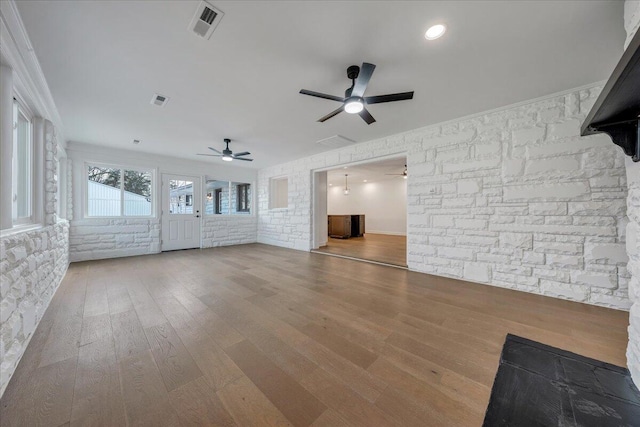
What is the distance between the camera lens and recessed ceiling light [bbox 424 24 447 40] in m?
1.72

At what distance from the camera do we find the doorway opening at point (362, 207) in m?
6.10

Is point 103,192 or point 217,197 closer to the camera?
point 103,192

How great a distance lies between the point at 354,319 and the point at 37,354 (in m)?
2.33

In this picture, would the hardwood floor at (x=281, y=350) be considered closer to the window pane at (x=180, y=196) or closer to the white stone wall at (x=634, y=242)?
the white stone wall at (x=634, y=242)

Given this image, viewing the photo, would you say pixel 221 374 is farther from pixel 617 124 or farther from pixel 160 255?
pixel 160 255

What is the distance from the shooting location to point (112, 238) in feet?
15.6

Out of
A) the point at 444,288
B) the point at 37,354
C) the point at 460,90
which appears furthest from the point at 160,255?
the point at 460,90

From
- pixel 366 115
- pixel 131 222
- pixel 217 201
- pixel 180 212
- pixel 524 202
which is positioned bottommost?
pixel 131 222

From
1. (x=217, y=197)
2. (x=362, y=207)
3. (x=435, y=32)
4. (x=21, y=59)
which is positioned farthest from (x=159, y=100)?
(x=362, y=207)

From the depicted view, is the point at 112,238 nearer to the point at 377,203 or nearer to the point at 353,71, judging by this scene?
the point at 353,71

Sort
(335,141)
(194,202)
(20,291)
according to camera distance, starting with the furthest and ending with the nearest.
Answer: (194,202)
(335,141)
(20,291)

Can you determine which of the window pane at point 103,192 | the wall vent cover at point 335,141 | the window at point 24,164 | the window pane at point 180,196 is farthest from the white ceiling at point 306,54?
the window pane at point 180,196

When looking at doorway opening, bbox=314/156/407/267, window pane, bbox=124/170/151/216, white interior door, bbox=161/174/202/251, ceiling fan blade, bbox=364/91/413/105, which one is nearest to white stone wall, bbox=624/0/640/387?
ceiling fan blade, bbox=364/91/413/105

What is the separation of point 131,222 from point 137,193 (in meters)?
0.69
